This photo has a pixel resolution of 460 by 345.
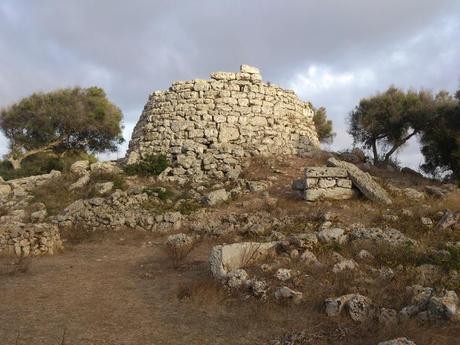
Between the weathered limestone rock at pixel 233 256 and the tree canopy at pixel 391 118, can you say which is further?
the tree canopy at pixel 391 118

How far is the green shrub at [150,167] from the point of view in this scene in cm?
1367

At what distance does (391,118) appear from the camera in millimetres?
18516

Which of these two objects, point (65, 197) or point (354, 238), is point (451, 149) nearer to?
point (354, 238)

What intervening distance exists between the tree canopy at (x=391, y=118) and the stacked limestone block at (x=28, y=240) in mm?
12683

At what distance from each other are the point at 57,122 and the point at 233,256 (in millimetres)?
16906

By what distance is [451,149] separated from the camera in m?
14.2

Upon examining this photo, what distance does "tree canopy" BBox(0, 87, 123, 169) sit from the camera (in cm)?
2098

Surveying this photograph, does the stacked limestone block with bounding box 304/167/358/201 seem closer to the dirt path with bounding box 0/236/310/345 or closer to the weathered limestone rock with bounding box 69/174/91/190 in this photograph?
the dirt path with bounding box 0/236/310/345

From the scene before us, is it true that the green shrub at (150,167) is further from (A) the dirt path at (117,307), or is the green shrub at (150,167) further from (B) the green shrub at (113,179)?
(A) the dirt path at (117,307)

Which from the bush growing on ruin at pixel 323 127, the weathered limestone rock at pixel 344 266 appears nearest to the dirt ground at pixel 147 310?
the weathered limestone rock at pixel 344 266

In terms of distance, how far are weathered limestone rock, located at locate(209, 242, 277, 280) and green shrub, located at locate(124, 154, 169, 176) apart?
710 centimetres

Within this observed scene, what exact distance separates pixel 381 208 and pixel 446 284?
15.1 ft

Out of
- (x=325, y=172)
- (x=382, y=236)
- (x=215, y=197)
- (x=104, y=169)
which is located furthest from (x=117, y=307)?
A: (x=104, y=169)

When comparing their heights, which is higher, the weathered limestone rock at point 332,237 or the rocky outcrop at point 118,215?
the rocky outcrop at point 118,215
